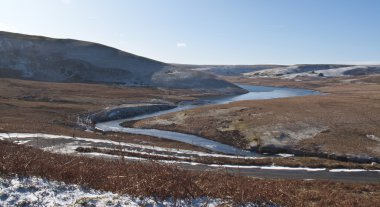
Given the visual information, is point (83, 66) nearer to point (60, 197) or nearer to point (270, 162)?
point (270, 162)

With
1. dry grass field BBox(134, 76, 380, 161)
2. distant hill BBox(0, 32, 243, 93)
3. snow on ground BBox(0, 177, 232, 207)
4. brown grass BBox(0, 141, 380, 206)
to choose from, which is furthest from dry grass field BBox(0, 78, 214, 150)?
snow on ground BBox(0, 177, 232, 207)

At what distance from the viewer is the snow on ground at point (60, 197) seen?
32.7ft

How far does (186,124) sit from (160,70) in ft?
307

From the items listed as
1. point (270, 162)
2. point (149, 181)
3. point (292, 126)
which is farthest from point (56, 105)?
point (149, 181)

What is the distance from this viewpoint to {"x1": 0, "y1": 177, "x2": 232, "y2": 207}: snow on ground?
9969 mm

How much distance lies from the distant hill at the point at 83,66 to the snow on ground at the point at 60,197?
4865 inches

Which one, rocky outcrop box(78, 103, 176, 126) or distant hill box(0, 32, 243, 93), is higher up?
distant hill box(0, 32, 243, 93)

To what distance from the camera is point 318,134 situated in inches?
1960

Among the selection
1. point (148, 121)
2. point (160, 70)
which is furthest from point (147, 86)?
point (148, 121)

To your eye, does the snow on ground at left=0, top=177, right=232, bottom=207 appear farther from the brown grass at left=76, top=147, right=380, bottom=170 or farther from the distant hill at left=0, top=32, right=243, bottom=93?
the distant hill at left=0, top=32, right=243, bottom=93

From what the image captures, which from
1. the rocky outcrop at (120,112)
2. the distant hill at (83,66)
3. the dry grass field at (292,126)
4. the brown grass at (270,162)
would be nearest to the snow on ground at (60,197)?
the brown grass at (270,162)

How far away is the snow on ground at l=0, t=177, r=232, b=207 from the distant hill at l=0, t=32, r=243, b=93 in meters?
124

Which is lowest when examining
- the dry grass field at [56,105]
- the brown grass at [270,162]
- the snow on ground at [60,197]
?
the brown grass at [270,162]

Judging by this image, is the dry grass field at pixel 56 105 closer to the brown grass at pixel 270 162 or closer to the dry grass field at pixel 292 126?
the brown grass at pixel 270 162
